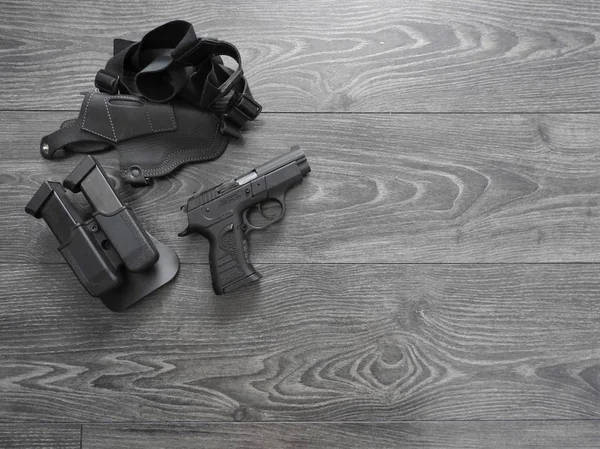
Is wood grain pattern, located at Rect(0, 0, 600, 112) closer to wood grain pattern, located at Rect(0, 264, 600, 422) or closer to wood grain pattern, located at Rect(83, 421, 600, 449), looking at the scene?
wood grain pattern, located at Rect(0, 264, 600, 422)

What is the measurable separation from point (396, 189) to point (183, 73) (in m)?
0.72

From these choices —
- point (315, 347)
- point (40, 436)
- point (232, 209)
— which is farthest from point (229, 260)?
point (40, 436)

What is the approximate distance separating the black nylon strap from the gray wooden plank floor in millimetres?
86

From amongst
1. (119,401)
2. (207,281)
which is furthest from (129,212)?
(119,401)

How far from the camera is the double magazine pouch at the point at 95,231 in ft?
5.20

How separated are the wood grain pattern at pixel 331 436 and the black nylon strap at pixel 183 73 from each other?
2.85 feet

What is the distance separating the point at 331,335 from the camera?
1.68m

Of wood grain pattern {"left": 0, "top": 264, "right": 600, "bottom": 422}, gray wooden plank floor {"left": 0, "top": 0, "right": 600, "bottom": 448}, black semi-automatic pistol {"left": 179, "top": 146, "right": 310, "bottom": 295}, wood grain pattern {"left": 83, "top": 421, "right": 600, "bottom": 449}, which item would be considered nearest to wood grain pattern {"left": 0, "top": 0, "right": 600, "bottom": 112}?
gray wooden plank floor {"left": 0, "top": 0, "right": 600, "bottom": 448}

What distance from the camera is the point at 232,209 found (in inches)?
65.3

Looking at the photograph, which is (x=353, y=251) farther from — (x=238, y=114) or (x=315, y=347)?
(x=238, y=114)

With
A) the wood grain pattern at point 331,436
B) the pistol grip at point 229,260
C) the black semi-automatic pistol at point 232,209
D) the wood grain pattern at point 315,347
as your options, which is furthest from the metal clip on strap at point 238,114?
the wood grain pattern at point 331,436

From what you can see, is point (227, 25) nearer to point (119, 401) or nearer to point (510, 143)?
point (510, 143)

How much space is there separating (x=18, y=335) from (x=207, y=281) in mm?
569

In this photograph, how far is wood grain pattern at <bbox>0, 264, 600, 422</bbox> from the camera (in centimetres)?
166
